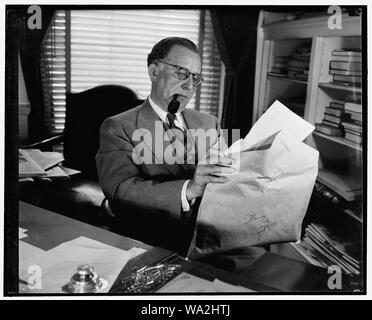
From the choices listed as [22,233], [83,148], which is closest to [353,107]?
[83,148]

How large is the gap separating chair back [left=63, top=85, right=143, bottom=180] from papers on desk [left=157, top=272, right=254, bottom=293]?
358mm

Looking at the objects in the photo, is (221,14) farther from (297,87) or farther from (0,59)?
(0,59)

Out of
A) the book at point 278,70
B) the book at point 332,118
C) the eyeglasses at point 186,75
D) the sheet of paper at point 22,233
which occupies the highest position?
the book at point 278,70

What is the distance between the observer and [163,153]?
116cm

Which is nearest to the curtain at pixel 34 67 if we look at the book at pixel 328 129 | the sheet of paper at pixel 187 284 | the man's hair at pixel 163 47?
the man's hair at pixel 163 47

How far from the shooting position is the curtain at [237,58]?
44.8 inches

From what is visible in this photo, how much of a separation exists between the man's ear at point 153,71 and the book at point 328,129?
0.47 m

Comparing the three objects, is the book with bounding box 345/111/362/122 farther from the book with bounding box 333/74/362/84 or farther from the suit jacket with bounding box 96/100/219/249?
the suit jacket with bounding box 96/100/219/249

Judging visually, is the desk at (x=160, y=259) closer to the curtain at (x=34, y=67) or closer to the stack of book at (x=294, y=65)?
the curtain at (x=34, y=67)

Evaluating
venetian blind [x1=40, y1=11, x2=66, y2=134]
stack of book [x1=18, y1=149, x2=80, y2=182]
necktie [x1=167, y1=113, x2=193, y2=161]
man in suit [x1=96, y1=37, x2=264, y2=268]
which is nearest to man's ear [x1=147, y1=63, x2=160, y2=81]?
man in suit [x1=96, y1=37, x2=264, y2=268]

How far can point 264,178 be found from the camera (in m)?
1.11

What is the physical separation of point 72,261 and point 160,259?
24cm
